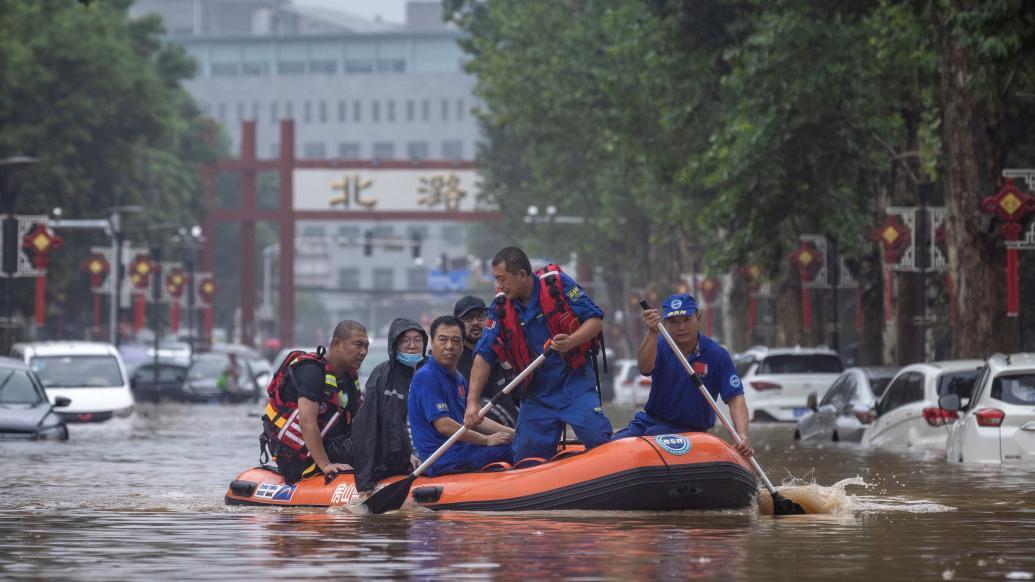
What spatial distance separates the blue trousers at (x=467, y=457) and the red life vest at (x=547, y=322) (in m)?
0.68

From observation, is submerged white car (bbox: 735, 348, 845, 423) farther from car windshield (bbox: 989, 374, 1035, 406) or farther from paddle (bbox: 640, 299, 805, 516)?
paddle (bbox: 640, 299, 805, 516)

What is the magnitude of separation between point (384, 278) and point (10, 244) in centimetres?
13963

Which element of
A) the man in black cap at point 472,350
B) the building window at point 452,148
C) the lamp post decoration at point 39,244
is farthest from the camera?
the building window at point 452,148

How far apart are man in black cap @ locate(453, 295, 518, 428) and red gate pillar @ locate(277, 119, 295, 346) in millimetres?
78346

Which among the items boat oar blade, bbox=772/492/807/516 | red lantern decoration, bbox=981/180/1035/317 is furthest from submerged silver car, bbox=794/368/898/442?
boat oar blade, bbox=772/492/807/516

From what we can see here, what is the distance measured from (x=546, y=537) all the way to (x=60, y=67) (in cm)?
5348

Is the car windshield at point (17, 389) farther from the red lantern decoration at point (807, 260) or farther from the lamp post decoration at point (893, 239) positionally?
the red lantern decoration at point (807, 260)

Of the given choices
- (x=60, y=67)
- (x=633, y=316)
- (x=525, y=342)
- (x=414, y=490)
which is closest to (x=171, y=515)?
(x=414, y=490)

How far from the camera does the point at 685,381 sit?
1551 centimetres

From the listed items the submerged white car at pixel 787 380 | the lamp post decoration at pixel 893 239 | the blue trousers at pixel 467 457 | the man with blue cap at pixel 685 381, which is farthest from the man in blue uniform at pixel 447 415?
the lamp post decoration at pixel 893 239

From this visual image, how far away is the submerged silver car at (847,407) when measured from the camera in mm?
27281

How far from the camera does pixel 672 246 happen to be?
221 feet

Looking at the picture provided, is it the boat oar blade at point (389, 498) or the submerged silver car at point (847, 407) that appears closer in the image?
the boat oar blade at point (389, 498)

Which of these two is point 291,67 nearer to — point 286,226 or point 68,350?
point 286,226
